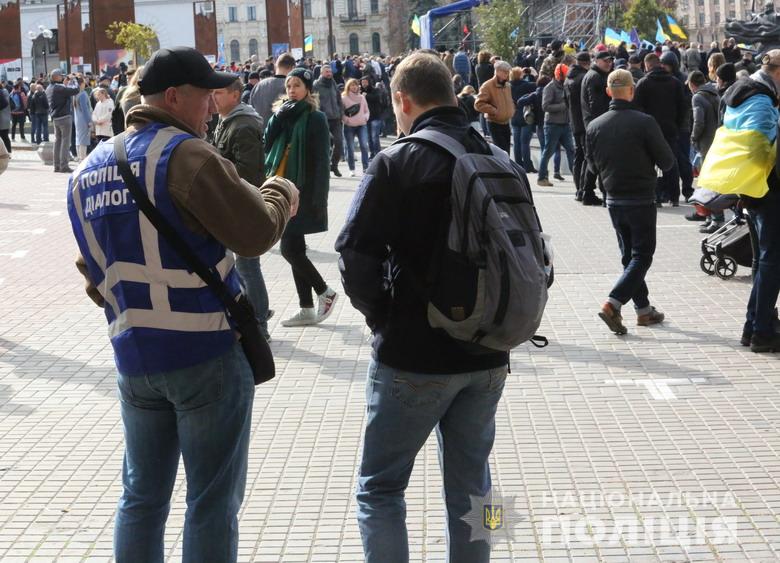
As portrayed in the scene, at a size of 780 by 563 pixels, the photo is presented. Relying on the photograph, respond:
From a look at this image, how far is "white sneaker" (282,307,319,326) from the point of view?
Answer: 899 centimetres

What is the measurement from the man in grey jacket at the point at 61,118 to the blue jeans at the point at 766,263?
56.9 feet

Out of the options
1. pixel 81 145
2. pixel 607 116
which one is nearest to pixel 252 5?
pixel 81 145

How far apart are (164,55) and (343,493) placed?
239cm

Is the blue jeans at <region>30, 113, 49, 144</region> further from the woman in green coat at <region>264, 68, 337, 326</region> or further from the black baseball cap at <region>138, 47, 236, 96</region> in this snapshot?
the black baseball cap at <region>138, 47, 236, 96</region>

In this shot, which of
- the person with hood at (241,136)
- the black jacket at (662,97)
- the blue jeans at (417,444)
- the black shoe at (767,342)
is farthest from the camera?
the black jacket at (662,97)

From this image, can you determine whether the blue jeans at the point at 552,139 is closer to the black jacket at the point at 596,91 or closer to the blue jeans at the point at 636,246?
the black jacket at the point at 596,91

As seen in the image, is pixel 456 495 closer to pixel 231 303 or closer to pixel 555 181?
pixel 231 303

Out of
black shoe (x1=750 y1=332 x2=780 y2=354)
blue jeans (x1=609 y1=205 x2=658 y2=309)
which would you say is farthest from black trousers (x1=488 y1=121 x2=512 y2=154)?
black shoe (x1=750 y1=332 x2=780 y2=354)

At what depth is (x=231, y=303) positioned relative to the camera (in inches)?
142

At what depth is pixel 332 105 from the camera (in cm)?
1994

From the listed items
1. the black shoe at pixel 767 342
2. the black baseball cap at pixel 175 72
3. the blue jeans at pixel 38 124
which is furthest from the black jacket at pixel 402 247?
the blue jeans at pixel 38 124

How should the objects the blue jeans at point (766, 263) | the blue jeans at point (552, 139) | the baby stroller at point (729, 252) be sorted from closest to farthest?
the blue jeans at point (766, 263), the baby stroller at point (729, 252), the blue jeans at point (552, 139)

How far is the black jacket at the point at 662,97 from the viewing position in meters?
15.0

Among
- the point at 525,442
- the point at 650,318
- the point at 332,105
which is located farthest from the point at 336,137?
the point at 525,442
